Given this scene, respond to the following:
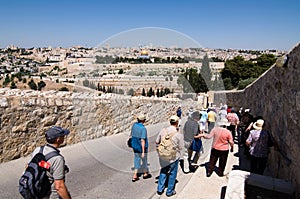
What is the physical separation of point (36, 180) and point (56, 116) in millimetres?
4351

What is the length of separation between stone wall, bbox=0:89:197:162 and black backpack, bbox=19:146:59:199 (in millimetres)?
3454

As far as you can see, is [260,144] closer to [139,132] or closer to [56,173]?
[139,132]

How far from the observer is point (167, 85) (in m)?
10.8

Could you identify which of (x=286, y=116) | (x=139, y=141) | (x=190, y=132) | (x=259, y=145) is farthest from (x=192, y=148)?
(x=286, y=116)

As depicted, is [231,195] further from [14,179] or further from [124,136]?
[124,136]

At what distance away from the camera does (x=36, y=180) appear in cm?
231

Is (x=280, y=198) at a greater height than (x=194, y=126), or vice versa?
(x=194, y=126)

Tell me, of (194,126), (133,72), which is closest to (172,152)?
(194,126)

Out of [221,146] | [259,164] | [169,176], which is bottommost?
[169,176]

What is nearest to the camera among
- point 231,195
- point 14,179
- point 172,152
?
point 231,195

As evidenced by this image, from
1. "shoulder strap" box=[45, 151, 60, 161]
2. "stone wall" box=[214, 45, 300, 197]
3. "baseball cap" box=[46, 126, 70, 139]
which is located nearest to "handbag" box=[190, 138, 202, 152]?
"stone wall" box=[214, 45, 300, 197]

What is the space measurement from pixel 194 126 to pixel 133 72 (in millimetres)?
3267

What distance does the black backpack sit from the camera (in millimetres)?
2314

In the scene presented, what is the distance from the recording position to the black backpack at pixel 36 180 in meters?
2.31
